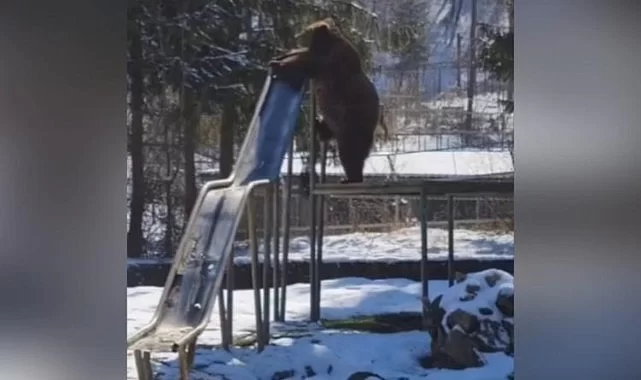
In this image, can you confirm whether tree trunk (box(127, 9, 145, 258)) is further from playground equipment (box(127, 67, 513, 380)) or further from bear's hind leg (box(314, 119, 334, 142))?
bear's hind leg (box(314, 119, 334, 142))

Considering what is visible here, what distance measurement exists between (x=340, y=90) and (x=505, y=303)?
3.67ft

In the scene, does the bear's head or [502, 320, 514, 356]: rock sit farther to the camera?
[502, 320, 514, 356]: rock

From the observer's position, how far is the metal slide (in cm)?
381

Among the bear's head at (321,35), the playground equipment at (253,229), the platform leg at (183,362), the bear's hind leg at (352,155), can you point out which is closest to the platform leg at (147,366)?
the playground equipment at (253,229)

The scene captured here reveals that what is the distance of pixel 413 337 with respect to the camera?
3.85m

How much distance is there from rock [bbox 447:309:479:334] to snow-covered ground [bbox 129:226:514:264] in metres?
0.23

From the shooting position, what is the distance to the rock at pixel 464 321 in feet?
12.7

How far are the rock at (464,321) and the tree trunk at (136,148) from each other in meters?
1.32

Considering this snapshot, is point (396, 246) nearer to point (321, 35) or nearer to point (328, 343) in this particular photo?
point (328, 343)

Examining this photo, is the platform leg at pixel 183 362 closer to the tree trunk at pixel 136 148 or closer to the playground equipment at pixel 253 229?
the playground equipment at pixel 253 229

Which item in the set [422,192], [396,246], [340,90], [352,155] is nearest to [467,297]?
[396,246]

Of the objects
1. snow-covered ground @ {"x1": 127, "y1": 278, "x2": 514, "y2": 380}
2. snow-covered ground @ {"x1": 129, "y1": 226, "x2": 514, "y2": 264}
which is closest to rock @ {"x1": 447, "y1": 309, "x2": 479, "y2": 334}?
snow-covered ground @ {"x1": 127, "y1": 278, "x2": 514, "y2": 380}
